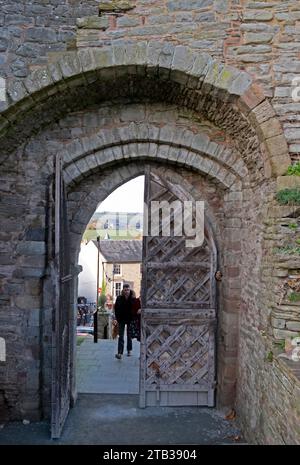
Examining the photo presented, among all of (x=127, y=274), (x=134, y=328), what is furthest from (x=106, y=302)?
(x=134, y=328)

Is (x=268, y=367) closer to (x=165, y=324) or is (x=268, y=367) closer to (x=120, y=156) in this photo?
(x=165, y=324)

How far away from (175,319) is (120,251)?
18.2m

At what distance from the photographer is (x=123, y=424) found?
4656mm

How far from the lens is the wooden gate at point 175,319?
16.5 feet

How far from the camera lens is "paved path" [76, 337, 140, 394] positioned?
5.68 meters

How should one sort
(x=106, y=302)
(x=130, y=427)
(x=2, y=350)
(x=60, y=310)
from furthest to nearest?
(x=106, y=302) < (x=2, y=350) < (x=130, y=427) < (x=60, y=310)

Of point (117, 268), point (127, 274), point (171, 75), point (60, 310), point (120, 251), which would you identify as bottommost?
point (60, 310)

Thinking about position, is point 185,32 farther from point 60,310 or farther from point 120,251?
point 120,251
